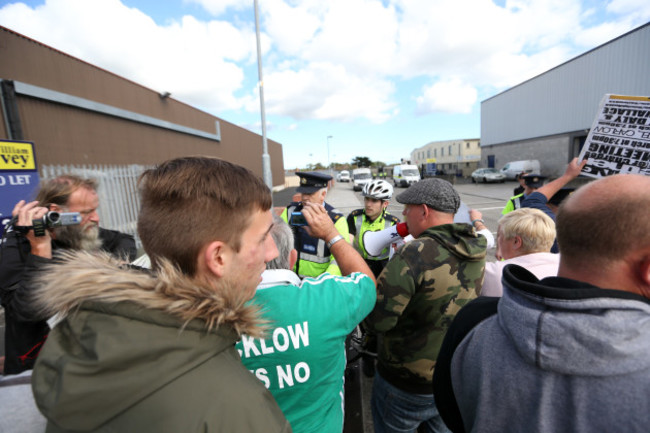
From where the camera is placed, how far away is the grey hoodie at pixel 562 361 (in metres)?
0.71

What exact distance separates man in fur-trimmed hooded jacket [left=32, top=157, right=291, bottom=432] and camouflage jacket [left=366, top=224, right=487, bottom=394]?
0.95m

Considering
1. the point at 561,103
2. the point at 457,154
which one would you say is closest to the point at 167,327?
the point at 561,103

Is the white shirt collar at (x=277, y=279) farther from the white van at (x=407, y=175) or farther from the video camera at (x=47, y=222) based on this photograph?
the white van at (x=407, y=175)

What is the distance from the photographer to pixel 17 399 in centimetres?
132

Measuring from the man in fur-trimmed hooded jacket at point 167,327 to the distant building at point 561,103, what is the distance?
31.8 metres

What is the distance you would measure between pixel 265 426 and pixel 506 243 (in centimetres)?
220

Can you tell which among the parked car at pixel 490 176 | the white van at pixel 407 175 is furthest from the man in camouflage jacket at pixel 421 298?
the parked car at pixel 490 176

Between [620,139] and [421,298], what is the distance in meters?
2.52

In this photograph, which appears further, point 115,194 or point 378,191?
point 115,194

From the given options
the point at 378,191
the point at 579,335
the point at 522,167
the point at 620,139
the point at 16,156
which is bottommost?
the point at 579,335

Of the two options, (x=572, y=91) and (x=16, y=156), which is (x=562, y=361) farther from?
(x=572, y=91)

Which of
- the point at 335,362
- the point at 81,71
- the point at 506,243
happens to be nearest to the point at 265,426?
the point at 335,362

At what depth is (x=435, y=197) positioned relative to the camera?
5.95 ft

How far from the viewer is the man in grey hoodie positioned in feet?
2.34
